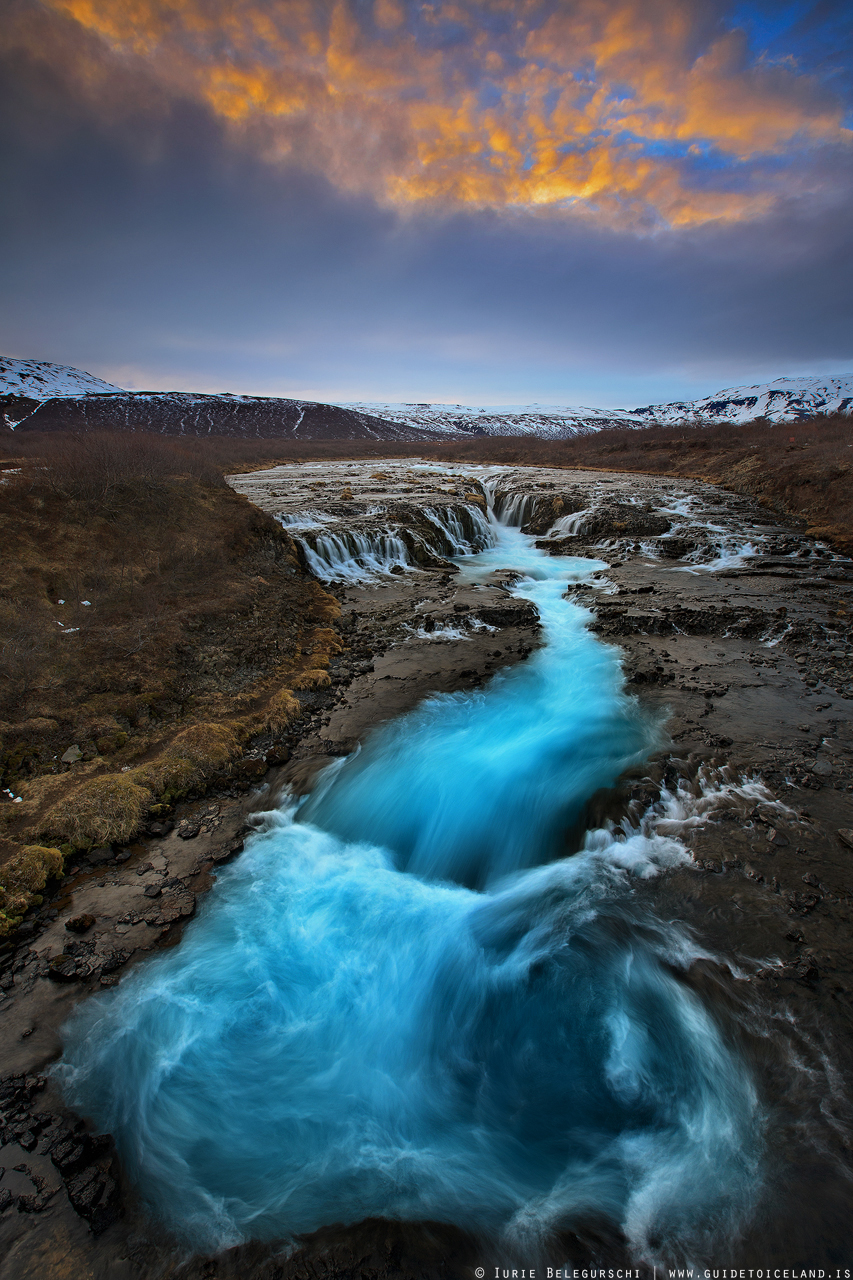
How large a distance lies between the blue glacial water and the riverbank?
0.30 m

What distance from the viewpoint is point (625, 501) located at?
2781 cm

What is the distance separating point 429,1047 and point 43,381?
198216 millimetres

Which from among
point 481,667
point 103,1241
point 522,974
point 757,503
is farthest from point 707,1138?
point 757,503

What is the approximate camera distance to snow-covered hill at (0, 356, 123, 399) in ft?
415

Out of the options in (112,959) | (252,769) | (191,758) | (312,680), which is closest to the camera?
(112,959)

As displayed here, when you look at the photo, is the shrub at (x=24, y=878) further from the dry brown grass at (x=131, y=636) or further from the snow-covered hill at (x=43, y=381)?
the snow-covered hill at (x=43, y=381)

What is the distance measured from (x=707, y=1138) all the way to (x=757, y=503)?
32102 mm

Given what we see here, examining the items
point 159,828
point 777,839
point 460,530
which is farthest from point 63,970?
point 460,530

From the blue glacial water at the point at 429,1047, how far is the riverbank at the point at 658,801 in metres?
0.30

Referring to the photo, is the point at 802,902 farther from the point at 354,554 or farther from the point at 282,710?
the point at 354,554

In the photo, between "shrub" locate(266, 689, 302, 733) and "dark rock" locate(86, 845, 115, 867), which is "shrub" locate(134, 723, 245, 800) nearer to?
"shrub" locate(266, 689, 302, 733)

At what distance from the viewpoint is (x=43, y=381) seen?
14462cm

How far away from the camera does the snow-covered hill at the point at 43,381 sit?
126500mm

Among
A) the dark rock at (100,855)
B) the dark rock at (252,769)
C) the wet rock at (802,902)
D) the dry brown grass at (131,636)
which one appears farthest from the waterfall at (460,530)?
the wet rock at (802,902)
